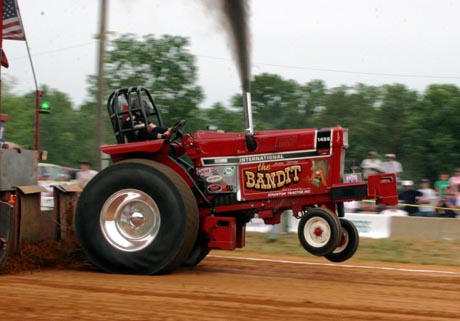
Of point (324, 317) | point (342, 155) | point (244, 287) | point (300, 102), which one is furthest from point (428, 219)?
point (300, 102)

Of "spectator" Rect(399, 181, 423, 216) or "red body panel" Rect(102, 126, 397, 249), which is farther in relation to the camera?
"spectator" Rect(399, 181, 423, 216)

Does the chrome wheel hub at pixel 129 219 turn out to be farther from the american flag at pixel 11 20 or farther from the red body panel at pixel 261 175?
the american flag at pixel 11 20

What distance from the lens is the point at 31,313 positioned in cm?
539

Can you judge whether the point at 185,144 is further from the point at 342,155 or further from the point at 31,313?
the point at 31,313

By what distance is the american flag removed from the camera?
7.16 m

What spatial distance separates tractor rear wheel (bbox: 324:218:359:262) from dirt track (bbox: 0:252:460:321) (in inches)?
9.7

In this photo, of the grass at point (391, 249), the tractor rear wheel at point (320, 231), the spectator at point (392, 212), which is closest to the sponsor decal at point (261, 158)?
the tractor rear wheel at point (320, 231)

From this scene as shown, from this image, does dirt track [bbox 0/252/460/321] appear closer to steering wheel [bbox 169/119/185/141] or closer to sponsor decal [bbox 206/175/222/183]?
sponsor decal [bbox 206/175/222/183]

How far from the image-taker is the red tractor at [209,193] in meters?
7.19

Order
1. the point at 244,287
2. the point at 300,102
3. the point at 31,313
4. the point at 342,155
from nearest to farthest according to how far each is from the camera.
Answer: the point at 31,313, the point at 244,287, the point at 342,155, the point at 300,102

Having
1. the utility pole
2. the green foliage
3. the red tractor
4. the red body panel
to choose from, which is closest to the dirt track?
the red tractor

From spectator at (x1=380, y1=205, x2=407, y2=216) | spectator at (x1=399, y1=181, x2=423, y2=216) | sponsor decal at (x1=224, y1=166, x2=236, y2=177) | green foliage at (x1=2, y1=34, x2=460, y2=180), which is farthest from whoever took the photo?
green foliage at (x1=2, y1=34, x2=460, y2=180)

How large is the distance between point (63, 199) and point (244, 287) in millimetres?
2495

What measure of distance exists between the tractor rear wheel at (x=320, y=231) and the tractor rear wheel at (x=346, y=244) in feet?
1.18
